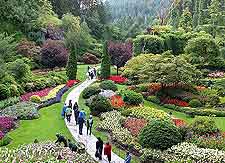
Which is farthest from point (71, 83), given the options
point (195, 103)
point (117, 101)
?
point (195, 103)

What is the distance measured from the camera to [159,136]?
23109mm

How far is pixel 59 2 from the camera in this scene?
91.6m

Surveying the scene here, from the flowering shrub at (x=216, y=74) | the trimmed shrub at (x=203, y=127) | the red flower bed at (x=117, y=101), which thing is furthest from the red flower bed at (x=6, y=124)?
the flowering shrub at (x=216, y=74)

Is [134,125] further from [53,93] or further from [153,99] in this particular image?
[53,93]

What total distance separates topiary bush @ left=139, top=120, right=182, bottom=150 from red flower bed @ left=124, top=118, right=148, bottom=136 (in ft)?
7.08

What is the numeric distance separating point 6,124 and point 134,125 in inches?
340

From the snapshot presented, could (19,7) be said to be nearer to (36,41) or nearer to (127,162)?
(36,41)

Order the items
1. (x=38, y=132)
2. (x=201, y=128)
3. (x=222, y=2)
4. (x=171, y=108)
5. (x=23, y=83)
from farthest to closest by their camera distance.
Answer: (x=222, y=2) < (x=23, y=83) < (x=171, y=108) < (x=38, y=132) < (x=201, y=128)

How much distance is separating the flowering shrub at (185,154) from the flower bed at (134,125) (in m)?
3.61

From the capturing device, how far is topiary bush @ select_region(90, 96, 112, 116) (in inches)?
1283

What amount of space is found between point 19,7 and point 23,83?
27.6m

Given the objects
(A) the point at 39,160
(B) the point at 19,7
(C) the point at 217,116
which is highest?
(B) the point at 19,7

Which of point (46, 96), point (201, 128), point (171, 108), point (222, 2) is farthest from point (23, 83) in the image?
point (222, 2)

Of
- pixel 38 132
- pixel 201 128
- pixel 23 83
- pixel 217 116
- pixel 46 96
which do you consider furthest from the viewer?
pixel 23 83
